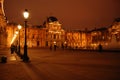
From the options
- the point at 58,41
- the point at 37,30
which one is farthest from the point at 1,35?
the point at 58,41

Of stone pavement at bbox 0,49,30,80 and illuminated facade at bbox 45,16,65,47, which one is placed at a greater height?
illuminated facade at bbox 45,16,65,47

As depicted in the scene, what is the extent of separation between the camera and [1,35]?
2178 inches

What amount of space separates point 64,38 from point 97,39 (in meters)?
21.6

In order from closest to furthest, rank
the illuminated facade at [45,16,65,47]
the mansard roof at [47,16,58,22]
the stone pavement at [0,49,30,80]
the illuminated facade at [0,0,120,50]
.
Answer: the stone pavement at [0,49,30,80] → the illuminated facade at [0,0,120,50] → the illuminated facade at [45,16,65,47] → the mansard roof at [47,16,58,22]

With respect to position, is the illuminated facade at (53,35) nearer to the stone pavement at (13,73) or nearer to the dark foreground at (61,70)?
the dark foreground at (61,70)

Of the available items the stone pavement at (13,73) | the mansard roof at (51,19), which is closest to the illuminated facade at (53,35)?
the mansard roof at (51,19)

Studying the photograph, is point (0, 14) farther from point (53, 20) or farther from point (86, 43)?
point (86, 43)

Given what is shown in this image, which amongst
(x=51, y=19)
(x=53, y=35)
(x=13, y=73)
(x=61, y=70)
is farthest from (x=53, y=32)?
(x=13, y=73)

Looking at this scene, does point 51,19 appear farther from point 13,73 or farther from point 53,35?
Answer: point 13,73

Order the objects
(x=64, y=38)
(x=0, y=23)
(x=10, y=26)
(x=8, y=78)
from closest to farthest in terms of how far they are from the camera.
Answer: (x=8, y=78), (x=0, y=23), (x=10, y=26), (x=64, y=38)

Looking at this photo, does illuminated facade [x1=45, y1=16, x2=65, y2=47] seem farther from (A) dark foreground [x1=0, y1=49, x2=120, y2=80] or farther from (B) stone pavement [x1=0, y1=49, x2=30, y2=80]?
(B) stone pavement [x1=0, y1=49, x2=30, y2=80]

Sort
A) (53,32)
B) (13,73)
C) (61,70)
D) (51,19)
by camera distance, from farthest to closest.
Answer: (51,19) → (53,32) → (61,70) → (13,73)

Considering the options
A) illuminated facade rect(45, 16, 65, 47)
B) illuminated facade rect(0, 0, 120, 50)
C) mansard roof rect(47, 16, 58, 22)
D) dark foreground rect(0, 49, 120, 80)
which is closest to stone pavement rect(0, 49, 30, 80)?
dark foreground rect(0, 49, 120, 80)

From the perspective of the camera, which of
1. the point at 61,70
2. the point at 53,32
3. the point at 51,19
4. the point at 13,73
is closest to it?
the point at 13,73
